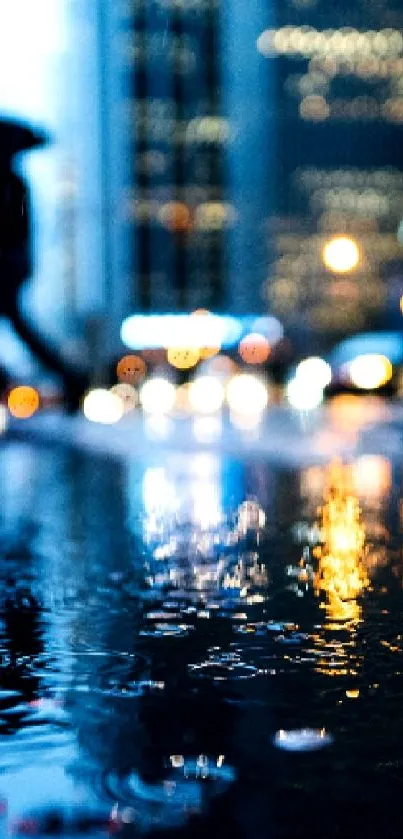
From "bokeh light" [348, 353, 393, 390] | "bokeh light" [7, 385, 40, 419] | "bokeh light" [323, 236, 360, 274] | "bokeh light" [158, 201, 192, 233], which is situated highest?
"bokeh light" [158, 201, 192, 233]

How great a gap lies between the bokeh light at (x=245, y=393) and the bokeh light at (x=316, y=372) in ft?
5.44

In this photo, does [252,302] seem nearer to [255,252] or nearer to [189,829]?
[255,252]

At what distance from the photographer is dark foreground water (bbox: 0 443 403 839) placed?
205 inches

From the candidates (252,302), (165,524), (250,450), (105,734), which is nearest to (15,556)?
(165,524)

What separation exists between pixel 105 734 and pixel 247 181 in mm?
192394

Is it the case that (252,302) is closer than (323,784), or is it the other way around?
(323,784)

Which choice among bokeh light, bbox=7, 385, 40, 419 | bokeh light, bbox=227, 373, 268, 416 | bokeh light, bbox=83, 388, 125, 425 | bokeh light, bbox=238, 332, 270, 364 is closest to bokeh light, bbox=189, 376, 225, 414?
bokeh light, bbox=227, 373, 268, 416

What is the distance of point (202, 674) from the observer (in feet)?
25.3

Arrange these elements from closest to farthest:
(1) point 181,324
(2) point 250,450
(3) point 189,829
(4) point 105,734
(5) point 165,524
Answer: (3) point 189,829, (4) point 105,734, (5) point 165,524, (2) point 250,450, (1) point 181,324

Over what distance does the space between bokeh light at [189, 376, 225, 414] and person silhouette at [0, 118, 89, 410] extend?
6.54 m

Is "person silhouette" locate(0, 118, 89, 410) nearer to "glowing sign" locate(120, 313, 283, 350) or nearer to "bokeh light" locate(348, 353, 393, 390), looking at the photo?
"bokeh light" locate(348, 353, 393, 390)

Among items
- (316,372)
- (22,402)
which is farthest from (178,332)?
(22,402)

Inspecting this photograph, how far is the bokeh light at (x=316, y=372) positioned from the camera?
182 ft

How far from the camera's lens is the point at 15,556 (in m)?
13.0
